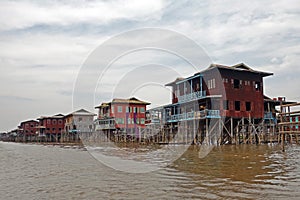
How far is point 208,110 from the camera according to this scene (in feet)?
111

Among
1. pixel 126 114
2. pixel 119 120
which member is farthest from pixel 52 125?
pixel 126 114

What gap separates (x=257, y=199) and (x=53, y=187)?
5848 millimetres

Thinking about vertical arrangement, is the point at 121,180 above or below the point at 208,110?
below

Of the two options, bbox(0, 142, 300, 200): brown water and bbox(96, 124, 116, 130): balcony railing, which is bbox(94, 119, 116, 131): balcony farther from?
Answer: bbox(0, 142, 300, 200): brown water

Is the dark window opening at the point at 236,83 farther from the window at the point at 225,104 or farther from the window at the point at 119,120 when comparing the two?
the window at the point at 119,120

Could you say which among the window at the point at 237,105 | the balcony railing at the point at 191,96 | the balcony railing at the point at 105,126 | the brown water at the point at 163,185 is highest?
the balcony railing at the point at 191,96

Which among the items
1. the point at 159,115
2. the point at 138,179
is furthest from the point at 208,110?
the point at 138,179

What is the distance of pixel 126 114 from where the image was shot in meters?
59.8

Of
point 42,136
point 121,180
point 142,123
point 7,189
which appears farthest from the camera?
point 42,136

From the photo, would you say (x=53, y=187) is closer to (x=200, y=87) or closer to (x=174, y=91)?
(x=200, y=87)

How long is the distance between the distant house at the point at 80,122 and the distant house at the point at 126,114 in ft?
55.6

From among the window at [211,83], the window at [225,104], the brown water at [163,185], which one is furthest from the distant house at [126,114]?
the brown water at [163,185]

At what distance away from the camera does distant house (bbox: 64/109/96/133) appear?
77625mm

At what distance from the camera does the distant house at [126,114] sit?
59.3 meters
